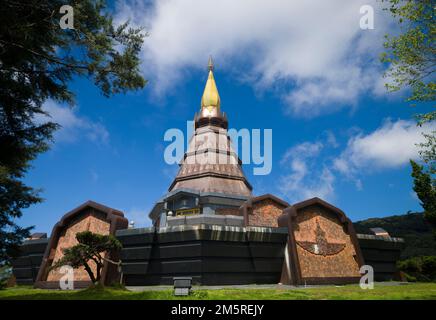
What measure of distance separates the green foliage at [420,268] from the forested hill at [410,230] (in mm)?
11743

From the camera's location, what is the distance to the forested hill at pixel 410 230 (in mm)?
39031

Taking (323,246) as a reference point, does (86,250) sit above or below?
below

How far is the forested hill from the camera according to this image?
128 feet

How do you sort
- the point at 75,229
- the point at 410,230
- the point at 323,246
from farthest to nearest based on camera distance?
the point at 410,230, the point at 75,229, the point at 323,246

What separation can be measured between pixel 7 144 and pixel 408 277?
1110 inches

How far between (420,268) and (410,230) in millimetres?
31012

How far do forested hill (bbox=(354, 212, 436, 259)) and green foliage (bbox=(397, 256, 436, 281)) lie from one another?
1174cm

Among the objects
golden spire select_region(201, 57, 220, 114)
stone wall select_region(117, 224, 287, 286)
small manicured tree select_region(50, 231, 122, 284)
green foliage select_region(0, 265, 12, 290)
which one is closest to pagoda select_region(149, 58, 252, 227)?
golden spire select_region(201, 57, 220, 114)

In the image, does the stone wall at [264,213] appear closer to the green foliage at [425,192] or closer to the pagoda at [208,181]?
the pagoda at [208,181]

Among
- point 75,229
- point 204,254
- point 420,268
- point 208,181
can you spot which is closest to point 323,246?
point 204,254

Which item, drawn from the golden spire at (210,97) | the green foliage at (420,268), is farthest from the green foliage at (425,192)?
the golden spire at (210,97)

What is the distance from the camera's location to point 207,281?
16.5 metres

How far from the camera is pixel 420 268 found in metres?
25.2

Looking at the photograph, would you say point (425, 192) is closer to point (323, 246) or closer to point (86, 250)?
point (323, 246)
